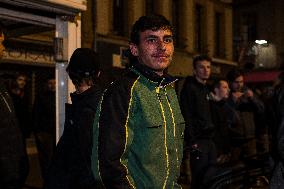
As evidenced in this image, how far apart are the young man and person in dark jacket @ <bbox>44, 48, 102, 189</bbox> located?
0.62 m

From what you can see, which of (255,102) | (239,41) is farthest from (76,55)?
(239,41)

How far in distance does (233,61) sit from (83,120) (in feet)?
82.6

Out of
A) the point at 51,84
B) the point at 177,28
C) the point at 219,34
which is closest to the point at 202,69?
the point at 51,84

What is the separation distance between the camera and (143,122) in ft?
7.43

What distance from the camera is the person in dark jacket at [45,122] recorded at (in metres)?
7.33

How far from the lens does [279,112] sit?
3.13 meters

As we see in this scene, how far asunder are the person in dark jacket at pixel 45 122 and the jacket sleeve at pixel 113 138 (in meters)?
5.24

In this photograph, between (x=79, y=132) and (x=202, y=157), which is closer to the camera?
(x=79, y=132)

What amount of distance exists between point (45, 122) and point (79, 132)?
4555mm

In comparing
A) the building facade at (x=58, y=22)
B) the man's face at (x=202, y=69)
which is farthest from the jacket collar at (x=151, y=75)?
the man's face at (x=202, y=69)

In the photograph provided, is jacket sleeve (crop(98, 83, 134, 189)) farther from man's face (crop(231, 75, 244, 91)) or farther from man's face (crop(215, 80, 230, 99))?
man's face (crop(231, 75, 244, 91))

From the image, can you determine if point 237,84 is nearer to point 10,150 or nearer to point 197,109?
point 197,109

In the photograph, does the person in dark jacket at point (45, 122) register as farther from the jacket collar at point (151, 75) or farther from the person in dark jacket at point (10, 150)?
the jacket collar at point (151, 75)

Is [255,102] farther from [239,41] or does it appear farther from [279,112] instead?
[239,41]
